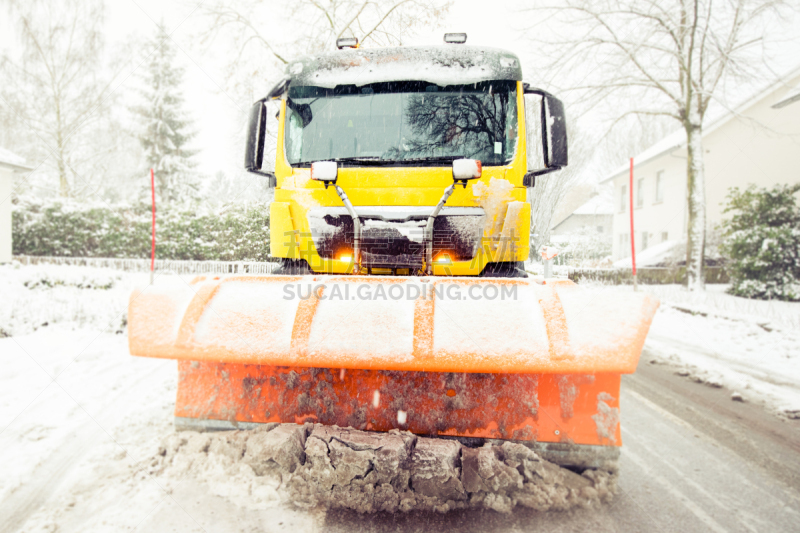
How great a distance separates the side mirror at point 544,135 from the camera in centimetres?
330

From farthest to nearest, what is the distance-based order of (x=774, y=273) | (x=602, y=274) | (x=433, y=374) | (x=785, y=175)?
(x=785, y=175), (x=774, y=273), (x=602, y=274), (x=433, y=374)

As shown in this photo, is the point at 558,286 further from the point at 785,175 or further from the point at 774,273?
the point at 785,175

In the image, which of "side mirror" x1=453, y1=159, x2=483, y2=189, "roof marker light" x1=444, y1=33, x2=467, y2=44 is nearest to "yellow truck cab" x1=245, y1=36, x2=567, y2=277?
"side mirror" x1=453, y1=159, x2=483, y2=189

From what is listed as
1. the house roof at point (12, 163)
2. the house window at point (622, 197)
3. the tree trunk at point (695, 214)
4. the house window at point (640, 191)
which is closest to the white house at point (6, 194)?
the house roof at point (12, 163)

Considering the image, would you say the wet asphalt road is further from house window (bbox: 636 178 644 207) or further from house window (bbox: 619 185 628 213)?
house window (bbox: 619 185 628 213)

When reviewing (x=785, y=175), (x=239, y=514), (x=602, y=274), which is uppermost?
(x=785, y=175)

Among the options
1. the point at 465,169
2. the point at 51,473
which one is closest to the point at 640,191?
the point at 465,169

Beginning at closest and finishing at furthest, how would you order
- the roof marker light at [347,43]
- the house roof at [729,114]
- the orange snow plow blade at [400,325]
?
1. the orange snow plow blade at [400,325]
2. the roof marker light at [347,43]
3. the house roof at [729,114]

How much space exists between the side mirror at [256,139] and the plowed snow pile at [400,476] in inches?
86.1

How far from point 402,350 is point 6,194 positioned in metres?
18.3

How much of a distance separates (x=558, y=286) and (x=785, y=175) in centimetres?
1670

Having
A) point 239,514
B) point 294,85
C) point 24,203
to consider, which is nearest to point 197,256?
point 294,85

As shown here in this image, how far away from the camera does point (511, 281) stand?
2.05m

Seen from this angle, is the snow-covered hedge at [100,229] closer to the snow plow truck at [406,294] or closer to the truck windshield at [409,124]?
the truck windshield at [409,124]
